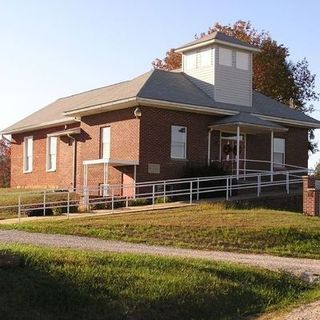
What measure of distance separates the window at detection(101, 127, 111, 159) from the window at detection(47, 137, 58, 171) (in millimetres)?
5771

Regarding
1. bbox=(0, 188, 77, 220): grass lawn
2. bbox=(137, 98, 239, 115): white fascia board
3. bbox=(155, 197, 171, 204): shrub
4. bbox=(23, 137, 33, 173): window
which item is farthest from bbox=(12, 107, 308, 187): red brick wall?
bbox=(23, 137, 33, 173): window

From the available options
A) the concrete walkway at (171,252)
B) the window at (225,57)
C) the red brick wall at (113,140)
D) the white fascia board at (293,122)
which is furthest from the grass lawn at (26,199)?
the white fascia board at (293,122)

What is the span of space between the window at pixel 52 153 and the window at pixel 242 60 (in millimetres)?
10522

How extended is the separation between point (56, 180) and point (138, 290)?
80.3 ft

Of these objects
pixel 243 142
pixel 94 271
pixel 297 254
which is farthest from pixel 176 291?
pixel 243 142

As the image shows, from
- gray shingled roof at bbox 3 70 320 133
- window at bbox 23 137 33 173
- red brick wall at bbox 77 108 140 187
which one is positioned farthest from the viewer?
window at bbox 23 137 33 173

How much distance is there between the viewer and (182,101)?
2755 centimetres

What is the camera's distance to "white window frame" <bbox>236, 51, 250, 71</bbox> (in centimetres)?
3072

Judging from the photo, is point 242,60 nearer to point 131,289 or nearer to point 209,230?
point 209,230

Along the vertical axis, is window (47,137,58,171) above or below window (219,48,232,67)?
below

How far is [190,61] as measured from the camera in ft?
104

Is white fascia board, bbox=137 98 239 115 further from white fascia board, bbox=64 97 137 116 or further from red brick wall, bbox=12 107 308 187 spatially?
white fascia board, bbox=64 97 137 116

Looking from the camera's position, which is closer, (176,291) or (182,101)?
(176,291)

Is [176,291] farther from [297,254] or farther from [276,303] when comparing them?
[297,254]
